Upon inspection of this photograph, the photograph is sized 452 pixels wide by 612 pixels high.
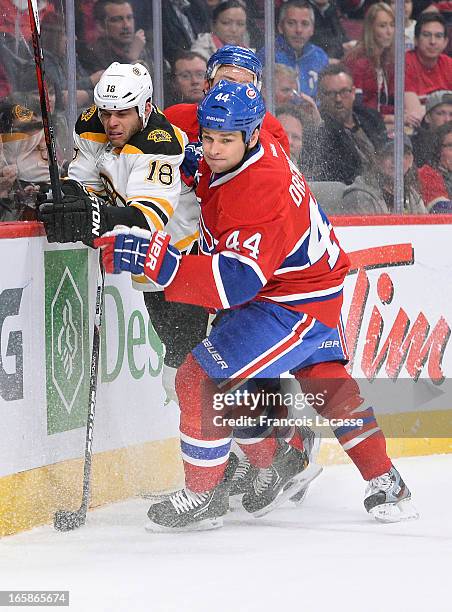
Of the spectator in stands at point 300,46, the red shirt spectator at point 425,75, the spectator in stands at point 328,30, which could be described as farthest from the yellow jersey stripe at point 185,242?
the red shirt spectator at point 425,75

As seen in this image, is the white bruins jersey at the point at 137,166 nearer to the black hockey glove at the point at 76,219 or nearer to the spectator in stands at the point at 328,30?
the black hockey glove at the point at 76,219

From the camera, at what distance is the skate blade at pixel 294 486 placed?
3238 millimetres

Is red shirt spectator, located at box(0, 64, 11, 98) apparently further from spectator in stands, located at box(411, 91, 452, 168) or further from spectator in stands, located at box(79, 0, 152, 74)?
spectator in stands, located at box(411, 91, 452, 168)

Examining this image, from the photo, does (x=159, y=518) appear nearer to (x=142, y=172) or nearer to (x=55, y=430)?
(x=55, y=430)

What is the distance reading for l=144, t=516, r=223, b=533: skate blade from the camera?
3035 mm

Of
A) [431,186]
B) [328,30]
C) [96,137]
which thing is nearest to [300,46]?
[328,30]

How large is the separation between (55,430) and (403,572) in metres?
1.03

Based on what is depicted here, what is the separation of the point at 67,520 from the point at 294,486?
26.5 inches

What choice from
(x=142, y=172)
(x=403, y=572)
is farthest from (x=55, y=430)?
(x=403, y=572)

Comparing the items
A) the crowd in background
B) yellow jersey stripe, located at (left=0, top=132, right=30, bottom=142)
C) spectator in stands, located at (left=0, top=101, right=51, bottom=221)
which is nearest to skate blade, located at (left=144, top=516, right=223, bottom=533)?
spectator in stands, located at (left=0, top=101, right=51, bottom=221)

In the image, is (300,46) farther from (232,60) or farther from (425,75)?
(232,60)

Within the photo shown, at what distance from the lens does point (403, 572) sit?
8.50 ft

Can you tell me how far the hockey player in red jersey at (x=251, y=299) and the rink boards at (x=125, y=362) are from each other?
262 millimetres

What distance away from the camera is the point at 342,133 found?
14.5ft
